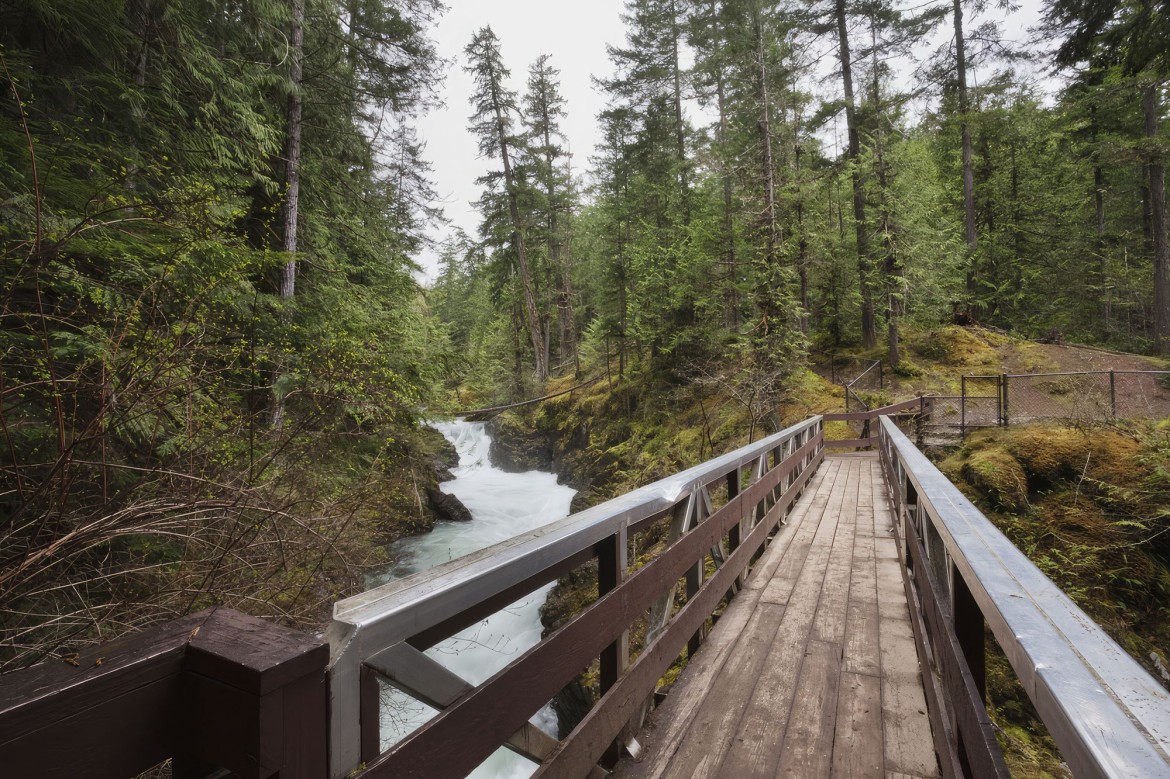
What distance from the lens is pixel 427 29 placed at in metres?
10.7

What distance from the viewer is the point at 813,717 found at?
2.49m

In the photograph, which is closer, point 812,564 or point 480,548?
point 480,548

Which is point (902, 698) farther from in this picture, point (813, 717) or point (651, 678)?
point (651, 678)

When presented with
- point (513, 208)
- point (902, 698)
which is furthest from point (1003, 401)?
point (513, 208)

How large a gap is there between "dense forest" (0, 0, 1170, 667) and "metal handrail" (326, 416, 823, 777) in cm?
206

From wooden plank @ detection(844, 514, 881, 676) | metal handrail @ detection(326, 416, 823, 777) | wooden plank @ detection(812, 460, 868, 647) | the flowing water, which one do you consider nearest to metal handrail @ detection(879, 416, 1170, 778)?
metal handrail @ detection(326, 416, 823, 777)

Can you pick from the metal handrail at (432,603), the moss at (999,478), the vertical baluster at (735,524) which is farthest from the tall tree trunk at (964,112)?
the metal handrail at (432,603)

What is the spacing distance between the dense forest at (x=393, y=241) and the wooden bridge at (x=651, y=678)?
213 centimetres

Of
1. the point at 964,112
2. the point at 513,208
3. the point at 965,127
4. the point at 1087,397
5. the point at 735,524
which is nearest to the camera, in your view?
the point at 735,524

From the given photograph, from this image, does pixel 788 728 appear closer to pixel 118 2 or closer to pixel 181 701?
pixel 181 701

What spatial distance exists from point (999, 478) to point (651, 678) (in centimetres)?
786

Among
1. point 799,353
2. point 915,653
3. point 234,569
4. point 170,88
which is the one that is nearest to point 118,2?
point 170,88

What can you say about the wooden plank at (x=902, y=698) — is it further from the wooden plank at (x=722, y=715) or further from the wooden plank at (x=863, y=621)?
the wooden plank at (x=722, y=715)

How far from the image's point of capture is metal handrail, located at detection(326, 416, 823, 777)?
91 cm
